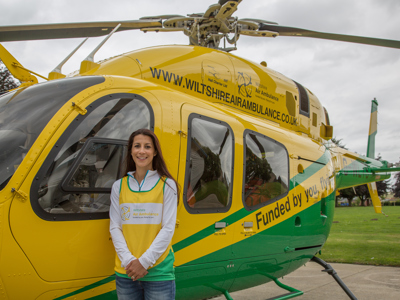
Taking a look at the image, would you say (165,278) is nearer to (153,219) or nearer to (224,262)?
(153,219)

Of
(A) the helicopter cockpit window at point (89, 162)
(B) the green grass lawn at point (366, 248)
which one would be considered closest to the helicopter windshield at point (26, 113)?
(A) the helicopter cockpit window at point (89, 162)

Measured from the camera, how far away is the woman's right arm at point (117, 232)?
2326mm

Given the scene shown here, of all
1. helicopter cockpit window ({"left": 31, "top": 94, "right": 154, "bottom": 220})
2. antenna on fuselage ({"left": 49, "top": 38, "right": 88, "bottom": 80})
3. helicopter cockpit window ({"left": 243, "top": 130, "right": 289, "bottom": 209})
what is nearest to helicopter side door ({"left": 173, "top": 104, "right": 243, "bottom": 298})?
helicopter cockpit window ({"left": 243, "top": 130, "right": 289, "bottom": 209})

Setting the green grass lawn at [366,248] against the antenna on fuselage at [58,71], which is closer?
the antenna on fuselage at [58,71]

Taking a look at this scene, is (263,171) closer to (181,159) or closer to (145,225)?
(181,159)

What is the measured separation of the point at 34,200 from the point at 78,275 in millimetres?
616

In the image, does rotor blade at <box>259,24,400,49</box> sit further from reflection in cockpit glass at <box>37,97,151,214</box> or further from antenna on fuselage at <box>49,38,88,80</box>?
reflection in cockpit glass at <box>37,97,151,214</box>

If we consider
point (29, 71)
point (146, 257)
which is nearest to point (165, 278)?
point (146, 257)

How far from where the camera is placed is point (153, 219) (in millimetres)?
Result: 2416

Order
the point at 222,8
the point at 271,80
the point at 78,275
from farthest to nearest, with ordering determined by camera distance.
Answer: the point at 271,80, the point at 222,8, the point at 78,275

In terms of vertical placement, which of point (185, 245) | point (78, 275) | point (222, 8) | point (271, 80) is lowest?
point (78, 275)

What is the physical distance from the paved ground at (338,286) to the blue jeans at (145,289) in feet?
13.8

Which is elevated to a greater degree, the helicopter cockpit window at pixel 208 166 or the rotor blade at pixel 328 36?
the rotor blade at pixel 328 36

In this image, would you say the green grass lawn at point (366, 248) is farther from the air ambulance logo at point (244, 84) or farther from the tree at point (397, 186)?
the tree at point (397, 186)
